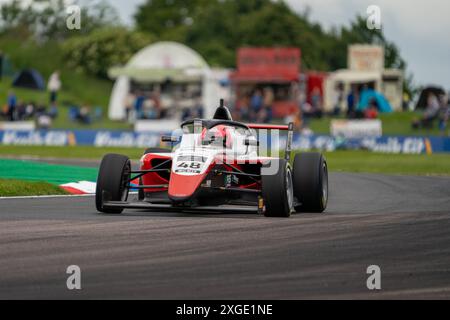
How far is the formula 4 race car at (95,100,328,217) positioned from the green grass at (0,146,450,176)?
12.1 meters

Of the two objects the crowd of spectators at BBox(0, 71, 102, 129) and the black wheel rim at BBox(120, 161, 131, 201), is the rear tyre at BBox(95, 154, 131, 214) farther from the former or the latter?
the crowd of spectators at BBox(0, 71, 102, 129)

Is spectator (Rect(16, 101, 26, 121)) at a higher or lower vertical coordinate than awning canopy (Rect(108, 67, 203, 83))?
lower

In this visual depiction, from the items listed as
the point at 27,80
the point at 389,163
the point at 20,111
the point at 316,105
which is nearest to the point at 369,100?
the point at 316,105

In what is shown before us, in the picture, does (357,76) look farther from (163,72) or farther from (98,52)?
(98,52)

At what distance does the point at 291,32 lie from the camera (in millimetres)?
78500

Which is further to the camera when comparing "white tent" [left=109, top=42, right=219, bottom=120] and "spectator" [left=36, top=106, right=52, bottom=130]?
"white tent" [left=109, top=42, right=219, bottom=120]

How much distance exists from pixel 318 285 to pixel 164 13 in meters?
96.4

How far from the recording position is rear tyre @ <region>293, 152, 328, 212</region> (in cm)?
1473

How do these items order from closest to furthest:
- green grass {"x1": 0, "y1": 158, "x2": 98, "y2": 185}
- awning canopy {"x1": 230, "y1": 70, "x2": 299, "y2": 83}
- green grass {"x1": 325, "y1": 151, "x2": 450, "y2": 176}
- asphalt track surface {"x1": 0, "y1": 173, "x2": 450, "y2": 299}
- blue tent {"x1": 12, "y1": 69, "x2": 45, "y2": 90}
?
asphalt track surface {"x1": 0, "y1": 173, "x2": 450, "y2": 299}, green grass {"x1": 0, "y1": 158, "x2": 98, "y2": 185}, green grass {"x1": 325, "y1": 151, "x2": 450, "y2": 176}, awning canopy {"x1": 230, "y1": 70, "x2": 299, "y2": 83}, blue tent {"x1": 12, "y1": 69, "x2": 45, "y2": 90}

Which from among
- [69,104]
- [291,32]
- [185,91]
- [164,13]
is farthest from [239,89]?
[164,13]

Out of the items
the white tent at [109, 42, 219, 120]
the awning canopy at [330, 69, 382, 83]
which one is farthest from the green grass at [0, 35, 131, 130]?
the awning canopy at [330, 69, 382, 83]

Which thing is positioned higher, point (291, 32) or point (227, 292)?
point (291, 32)

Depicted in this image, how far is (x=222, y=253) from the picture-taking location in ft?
34.3
